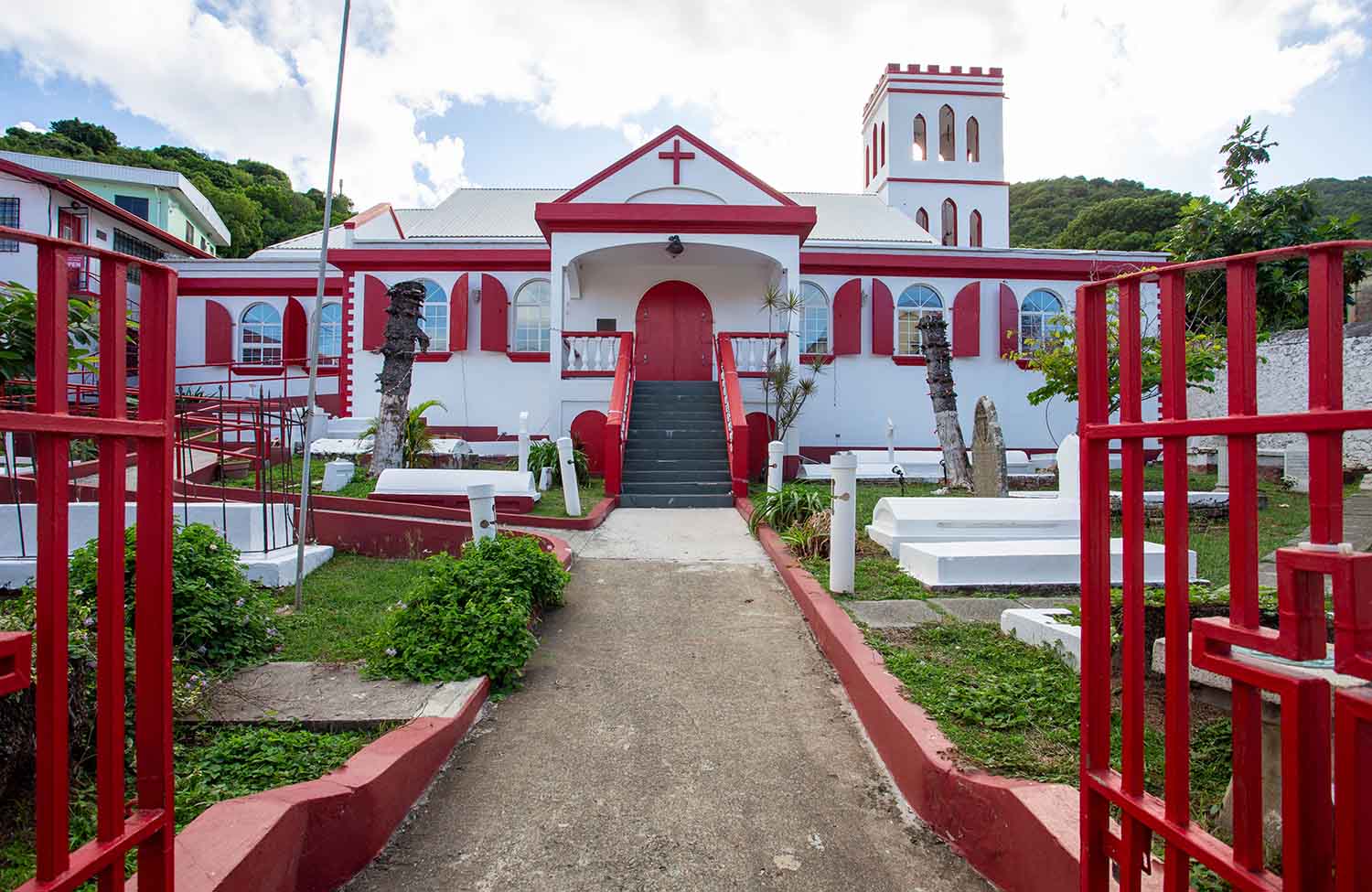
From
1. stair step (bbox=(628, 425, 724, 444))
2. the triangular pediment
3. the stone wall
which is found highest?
the triangular pediment

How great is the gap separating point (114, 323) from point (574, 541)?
6950 mm

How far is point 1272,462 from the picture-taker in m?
13.9

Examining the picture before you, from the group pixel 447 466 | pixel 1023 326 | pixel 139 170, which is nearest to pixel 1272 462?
pixel 1023 326

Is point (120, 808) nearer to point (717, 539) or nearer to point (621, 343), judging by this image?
point (717, 539)

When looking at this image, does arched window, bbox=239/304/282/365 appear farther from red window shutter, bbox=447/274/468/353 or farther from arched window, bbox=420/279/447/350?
red window shutter, bbox=447/274/468/353

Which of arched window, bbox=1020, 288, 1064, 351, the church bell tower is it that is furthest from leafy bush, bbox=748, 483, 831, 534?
the church bell tower

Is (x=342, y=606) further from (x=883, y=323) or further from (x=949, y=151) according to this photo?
(x=949, y=151)

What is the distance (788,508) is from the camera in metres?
8.83

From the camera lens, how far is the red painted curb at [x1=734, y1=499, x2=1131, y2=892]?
250 centimetres

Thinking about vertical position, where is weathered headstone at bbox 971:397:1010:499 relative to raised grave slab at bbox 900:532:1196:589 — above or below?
above

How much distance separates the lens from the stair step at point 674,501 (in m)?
11.4

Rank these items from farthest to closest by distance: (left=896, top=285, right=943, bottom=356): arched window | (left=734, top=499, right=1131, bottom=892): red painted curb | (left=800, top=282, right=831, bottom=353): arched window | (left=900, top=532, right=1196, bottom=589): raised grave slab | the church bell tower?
the church bell tower → (left=896, top=285, right=943, bottom=356): arched window → (left=800, top=282, right=831, bottom=353): arched window → (left=900, top=532, right=1196, bottom=589): raised grave slab → (left=734, top=499, right=1131, bottom=892): red painted curb

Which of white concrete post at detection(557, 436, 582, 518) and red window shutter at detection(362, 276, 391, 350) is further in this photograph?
red window shutter at detection(362, 276, 391, 350)

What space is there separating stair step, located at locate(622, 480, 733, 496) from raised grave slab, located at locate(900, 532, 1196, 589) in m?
5.54
